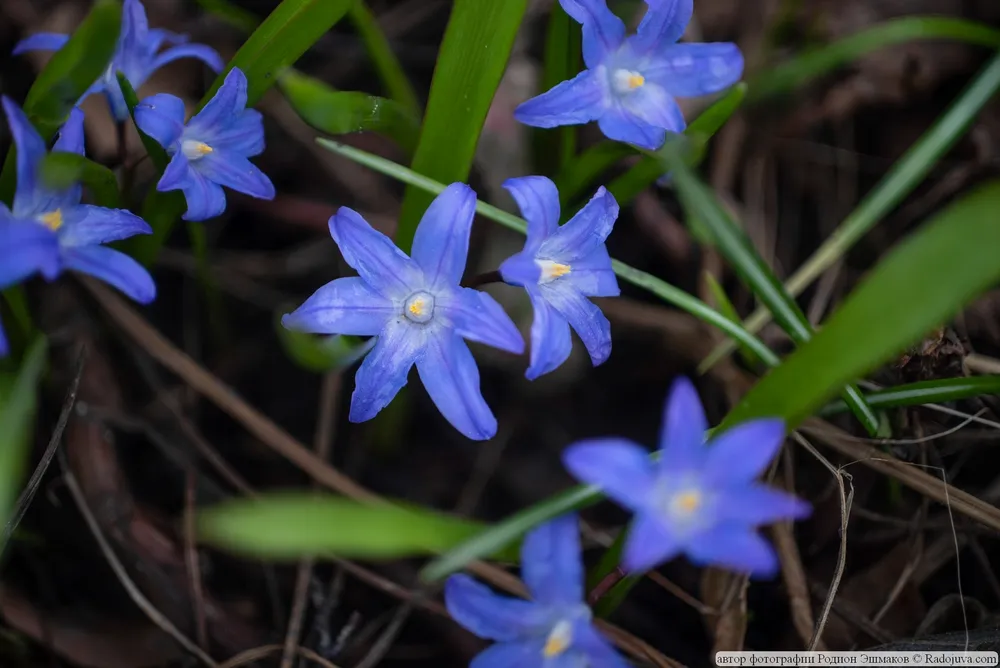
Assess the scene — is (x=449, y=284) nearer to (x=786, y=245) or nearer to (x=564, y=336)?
(x=564, y=336)

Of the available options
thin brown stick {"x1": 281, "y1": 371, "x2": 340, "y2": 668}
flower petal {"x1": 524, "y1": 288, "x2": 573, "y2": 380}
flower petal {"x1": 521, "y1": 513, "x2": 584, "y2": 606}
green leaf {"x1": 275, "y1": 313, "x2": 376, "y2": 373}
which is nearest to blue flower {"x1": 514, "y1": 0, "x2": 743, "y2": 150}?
flower petal {"x1": 524, "y1": 288, "x2": 573, "y2": 380}

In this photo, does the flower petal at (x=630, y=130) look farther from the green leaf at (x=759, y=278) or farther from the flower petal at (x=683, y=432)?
the flower petal at (x=683, y=432)

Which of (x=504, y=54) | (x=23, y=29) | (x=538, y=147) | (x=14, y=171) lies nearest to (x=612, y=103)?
(x=504, y=54)

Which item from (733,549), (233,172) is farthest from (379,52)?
(733,549)

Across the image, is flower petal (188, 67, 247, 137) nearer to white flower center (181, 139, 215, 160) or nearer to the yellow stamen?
white flower center (181, 139, 215, 160)

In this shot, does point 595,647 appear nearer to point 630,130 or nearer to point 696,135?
point 630,130
